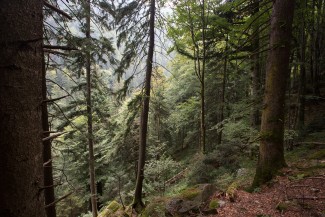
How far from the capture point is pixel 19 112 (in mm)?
1300

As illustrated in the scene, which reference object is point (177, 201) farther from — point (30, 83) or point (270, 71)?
point (30, 83)

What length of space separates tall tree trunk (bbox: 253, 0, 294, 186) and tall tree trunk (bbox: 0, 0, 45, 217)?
489 centimetres

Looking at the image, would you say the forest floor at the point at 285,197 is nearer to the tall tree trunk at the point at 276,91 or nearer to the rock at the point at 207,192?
the rock at the point at 207,192

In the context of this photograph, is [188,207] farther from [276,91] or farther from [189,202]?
[276,91]

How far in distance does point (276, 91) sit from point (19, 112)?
5120 millimetres

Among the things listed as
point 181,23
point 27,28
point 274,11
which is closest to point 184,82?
point 181,23

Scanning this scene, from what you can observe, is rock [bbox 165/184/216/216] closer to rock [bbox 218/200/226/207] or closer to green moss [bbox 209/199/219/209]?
green moss [bbox 209/199/219/209]

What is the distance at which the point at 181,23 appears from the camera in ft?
34.7

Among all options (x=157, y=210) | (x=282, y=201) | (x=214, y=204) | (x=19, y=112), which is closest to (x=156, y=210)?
(x=157, y=210)

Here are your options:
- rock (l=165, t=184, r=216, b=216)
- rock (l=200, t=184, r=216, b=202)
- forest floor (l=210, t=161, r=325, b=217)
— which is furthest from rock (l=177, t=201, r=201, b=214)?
forest floor (l=210, t=161, r=325, b=217)

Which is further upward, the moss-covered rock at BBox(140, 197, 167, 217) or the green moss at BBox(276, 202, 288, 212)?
the green moss at BBox(276, 202, 288, 212)

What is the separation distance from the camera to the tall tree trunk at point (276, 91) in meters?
4.96

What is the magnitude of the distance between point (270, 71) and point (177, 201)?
13.5 feet

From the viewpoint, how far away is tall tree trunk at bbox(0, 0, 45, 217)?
1.24 m
